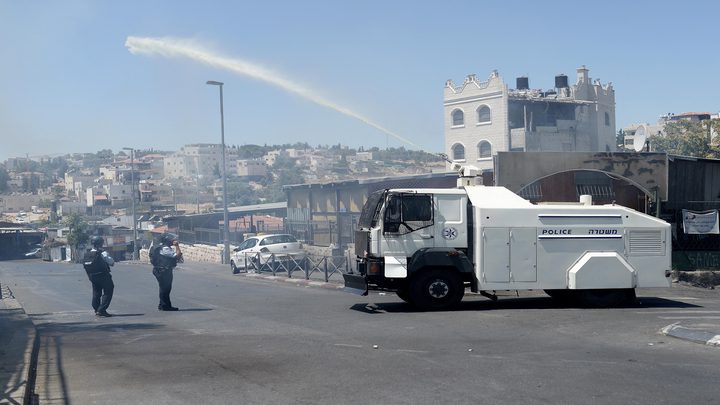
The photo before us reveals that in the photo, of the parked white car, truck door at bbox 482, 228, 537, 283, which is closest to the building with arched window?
the parked white car

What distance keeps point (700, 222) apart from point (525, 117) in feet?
127

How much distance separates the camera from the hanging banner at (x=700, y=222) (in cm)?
2083

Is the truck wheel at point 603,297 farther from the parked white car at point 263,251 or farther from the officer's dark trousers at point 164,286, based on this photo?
the parked white car at point 263,251

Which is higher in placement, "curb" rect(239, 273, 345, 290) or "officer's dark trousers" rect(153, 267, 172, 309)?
"officer's dark trousers" rect(153, 267, 172, 309)

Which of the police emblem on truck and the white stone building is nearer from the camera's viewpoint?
the police emblem on truck

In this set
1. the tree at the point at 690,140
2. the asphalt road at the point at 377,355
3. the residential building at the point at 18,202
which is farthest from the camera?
the residential building at the point at 18,202

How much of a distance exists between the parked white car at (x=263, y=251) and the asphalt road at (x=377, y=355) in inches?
541

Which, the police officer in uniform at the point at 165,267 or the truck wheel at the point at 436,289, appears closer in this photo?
the truck wheel at the point at 436,289

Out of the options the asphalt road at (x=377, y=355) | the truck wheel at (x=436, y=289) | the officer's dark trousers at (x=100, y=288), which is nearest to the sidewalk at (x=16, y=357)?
the asphalt road at (x=377, y=355)

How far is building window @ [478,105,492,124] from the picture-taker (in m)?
60.4

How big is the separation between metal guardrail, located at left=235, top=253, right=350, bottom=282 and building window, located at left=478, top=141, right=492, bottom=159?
33.8m

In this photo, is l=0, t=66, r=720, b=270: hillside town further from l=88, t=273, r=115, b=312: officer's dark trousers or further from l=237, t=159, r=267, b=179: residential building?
l=237, t=159, r=267, b=179: residential building

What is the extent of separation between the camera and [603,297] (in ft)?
49.4

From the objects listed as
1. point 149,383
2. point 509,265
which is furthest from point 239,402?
point 509,265
